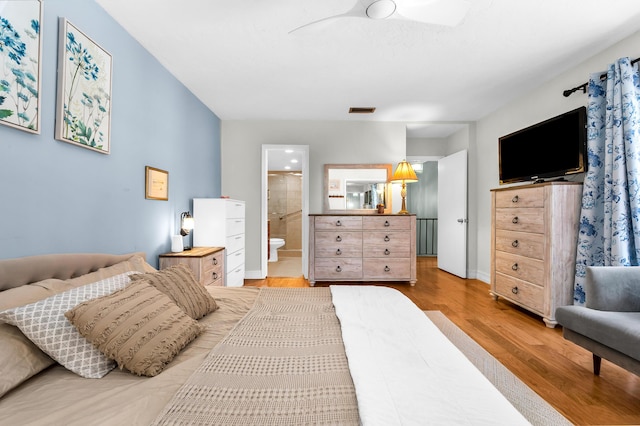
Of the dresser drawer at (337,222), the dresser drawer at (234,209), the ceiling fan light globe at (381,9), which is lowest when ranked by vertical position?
the dresser drawer at (337,222)

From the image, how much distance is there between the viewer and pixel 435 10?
1.71 metres

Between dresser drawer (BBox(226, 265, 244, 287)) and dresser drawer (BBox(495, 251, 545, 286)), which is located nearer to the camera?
dresser drawer (BBox(495, 251, 545, 286))

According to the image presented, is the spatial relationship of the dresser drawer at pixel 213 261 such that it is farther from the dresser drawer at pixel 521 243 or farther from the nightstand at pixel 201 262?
the dresser drawer at pixel 521 243

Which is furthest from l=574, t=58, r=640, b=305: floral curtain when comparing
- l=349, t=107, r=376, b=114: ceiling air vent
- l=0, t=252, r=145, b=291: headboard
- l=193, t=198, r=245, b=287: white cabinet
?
l=0, t=252, r=145, b=291: headboard

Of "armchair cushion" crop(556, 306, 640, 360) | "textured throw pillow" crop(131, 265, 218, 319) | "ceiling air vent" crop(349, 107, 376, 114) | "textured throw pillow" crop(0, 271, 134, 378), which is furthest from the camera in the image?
"ceiling air vent" crop(349, 107, 376, 114)

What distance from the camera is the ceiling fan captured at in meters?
1.66

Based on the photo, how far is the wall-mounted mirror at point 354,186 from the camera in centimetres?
455

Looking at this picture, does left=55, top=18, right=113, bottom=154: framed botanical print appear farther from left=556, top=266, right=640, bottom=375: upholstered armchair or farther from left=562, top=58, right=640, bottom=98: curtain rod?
left=562, top=58, right=640, bottom=98: curtain rod

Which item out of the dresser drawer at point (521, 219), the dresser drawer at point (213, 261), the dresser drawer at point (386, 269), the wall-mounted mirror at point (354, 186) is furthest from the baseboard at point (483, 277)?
the dresser drawer at point (213, 261)

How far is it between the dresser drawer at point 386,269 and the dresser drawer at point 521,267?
1.16 m

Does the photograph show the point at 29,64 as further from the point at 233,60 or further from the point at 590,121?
the point at 590,121

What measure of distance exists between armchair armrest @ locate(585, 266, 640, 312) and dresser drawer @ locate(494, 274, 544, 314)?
0.86m

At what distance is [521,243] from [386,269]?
5.40 feet

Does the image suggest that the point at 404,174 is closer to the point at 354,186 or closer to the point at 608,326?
the point at 354,186
